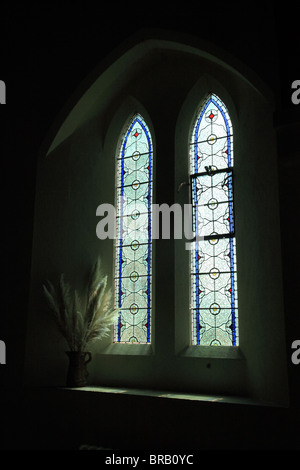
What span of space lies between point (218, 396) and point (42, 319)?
1667 mm

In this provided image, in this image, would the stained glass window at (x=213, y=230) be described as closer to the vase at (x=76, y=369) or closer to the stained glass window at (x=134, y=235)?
the stained glass window at (x=134, y=235)

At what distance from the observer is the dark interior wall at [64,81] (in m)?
3.43

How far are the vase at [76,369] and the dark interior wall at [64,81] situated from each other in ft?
1.35

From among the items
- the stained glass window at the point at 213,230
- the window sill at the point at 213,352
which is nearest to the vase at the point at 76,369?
the window sill at the point at 213,352

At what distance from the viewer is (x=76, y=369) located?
4.33 meters

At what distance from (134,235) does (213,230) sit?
818 mm

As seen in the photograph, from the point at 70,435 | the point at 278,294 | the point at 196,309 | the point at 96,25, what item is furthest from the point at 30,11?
the point at 70,435

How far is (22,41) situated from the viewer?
16.6ft

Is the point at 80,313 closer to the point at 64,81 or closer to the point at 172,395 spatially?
the point at 172,395

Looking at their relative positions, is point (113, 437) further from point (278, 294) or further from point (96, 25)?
point (96, 25)

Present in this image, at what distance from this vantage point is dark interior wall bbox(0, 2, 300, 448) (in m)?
3.43

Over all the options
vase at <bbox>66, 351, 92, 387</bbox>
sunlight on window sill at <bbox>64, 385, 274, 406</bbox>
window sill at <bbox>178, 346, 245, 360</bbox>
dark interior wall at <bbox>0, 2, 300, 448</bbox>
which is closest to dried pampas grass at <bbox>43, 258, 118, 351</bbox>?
vase at <bbox>66, 351, 92, 387</bbox>

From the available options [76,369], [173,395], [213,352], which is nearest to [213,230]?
[213,352]

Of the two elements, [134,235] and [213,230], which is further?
[134,235]
